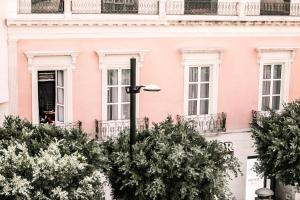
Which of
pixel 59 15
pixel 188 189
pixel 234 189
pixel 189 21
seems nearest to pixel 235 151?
pixel 234 189

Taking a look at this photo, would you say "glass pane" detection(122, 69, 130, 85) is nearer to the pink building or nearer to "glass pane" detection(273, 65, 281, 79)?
the pink building

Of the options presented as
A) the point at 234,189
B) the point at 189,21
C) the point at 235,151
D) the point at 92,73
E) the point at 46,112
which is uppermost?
the point at 189,21

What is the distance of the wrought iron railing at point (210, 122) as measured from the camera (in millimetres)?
20734

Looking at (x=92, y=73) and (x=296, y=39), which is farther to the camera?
(x=296, y=39)

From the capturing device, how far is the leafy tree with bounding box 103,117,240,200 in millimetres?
15602

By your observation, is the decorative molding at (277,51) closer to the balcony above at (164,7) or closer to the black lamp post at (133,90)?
the balcony above at (164,7)

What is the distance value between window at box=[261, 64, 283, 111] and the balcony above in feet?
6.16

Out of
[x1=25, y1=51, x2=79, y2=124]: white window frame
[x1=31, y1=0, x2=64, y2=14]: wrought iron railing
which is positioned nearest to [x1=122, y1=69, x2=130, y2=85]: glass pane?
[x1=25, y1=51, x2=79, y2=124]: white window frame

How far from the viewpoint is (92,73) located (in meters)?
19.2

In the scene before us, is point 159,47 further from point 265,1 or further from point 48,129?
point 48,129

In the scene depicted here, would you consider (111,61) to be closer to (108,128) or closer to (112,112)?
(112,112)

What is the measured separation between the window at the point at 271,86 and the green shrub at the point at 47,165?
8361 mm

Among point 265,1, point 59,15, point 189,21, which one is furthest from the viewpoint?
point 265,1

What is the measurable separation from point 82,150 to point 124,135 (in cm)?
182
